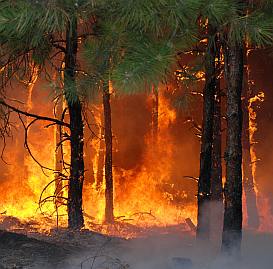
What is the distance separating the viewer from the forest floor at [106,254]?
704cm

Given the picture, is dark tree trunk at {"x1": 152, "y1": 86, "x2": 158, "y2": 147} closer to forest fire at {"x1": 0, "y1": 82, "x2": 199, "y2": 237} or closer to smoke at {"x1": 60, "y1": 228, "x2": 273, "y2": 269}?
forest fire at {"x1": 0, "y1": 82, "x2": 199, "y2": 237}

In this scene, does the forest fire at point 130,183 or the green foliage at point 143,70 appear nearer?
the green foliage at point 143,70

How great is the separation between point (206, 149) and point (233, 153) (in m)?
2.50

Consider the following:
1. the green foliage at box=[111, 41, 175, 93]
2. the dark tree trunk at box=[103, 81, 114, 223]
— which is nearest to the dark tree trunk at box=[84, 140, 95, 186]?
the dark tree trunk at box=[103, 81, 114, 223]

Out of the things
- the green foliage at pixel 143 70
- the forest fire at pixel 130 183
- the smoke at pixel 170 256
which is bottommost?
the smoke at pixel 170 256

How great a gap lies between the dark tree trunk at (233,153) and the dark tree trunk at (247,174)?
723 centimetres

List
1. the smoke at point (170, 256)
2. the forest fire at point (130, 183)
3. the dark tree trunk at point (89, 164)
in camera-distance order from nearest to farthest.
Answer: the smoke at point (170, 256) < the forest fire at point (130, 183) < the dark tree trunk at point (89, 164)

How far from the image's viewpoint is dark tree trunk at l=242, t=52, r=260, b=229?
47.5 feet

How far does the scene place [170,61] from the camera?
5.24 m

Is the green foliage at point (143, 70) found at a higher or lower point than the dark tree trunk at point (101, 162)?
higher

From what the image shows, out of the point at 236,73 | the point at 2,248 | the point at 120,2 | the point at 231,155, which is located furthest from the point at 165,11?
the point at 2,248

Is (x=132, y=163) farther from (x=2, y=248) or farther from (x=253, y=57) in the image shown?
(x=2, y=248)

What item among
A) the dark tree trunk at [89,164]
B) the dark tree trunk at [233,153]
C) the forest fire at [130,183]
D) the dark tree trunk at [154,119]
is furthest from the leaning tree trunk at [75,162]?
the dark tree trunk at [154,119]

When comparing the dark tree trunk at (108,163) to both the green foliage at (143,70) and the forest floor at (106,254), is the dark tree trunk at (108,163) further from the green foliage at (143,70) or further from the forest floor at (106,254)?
the green foliage at (143,70)
